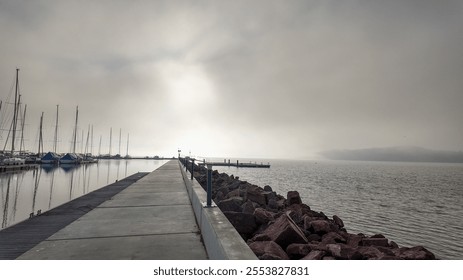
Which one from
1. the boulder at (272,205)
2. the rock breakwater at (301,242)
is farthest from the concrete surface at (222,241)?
the boulder at (272,205)

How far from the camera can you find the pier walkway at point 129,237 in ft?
16.3

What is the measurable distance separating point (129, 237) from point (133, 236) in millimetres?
102

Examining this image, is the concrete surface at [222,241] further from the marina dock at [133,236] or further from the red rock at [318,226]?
the red rock at [318,226]

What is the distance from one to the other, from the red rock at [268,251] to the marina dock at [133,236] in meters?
1.35

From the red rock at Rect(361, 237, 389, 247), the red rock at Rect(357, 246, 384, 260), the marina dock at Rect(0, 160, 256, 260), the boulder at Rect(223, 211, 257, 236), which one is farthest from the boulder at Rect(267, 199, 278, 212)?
the red rock at Rect(357, 246, 384, 260)

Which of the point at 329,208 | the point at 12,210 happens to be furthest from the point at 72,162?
the point at 329,208

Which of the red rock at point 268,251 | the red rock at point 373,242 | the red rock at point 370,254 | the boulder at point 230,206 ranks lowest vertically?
the red rock at point 373,242

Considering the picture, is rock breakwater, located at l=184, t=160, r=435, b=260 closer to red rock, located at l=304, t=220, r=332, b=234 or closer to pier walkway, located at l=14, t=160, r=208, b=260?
red rock, located at l=304, t=220, r=332, b=234

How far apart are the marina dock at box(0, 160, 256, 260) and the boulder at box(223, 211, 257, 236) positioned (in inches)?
57.0

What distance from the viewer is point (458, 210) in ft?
80.0

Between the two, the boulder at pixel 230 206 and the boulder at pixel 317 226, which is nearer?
the boulder at pixel 317 226

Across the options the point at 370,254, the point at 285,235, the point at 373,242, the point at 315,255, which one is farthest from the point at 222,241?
the point at 373,242
